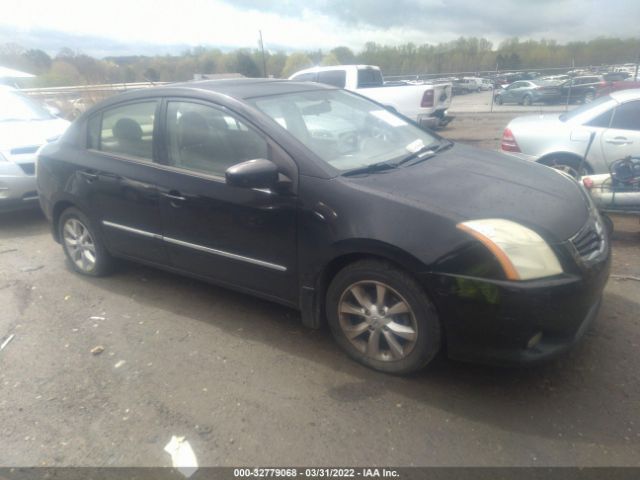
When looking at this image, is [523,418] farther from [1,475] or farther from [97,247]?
[97,247]

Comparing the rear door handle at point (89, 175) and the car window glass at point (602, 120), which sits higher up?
the car window glass at point (602, 120)

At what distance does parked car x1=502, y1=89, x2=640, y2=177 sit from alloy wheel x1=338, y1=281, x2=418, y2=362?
4047 millimetres

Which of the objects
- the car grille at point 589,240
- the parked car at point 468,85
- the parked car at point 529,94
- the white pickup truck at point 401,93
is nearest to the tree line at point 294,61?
the parked car at point 468,85

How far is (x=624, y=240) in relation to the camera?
4875 millimetres

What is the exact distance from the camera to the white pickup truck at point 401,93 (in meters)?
11.6

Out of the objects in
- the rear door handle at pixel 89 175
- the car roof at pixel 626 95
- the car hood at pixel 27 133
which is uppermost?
the car roof at pixel 626 95

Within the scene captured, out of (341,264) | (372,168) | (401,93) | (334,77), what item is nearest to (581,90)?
(401,93)

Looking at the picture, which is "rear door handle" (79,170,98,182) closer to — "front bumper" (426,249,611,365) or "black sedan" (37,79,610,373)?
"black sedan" (37,79,610,373)

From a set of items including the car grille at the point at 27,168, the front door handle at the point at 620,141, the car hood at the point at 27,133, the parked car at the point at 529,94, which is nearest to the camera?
the front door handle at the point at 620,141

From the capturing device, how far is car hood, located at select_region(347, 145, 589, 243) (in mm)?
2592

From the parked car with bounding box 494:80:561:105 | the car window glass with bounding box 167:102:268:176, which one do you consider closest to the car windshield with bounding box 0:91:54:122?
the car window glass with bounding box 167:102:268:176

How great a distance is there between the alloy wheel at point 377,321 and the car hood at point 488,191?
1.84 ft

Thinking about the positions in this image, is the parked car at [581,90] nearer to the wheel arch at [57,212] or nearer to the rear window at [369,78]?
the rear window at [369,78]

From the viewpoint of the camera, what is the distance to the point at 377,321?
2.82 meters
